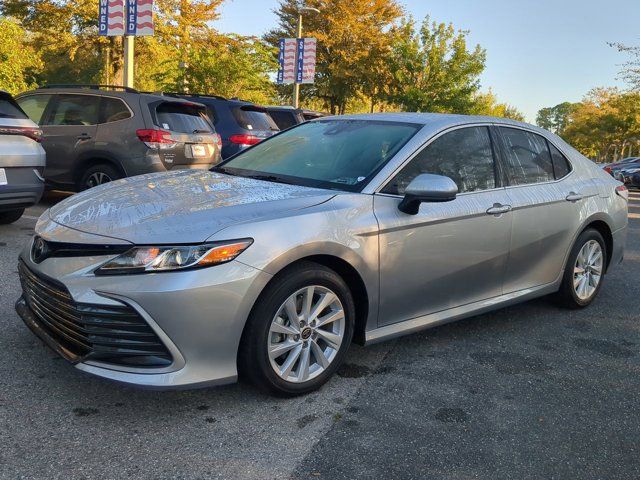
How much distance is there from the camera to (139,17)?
12.5 meters

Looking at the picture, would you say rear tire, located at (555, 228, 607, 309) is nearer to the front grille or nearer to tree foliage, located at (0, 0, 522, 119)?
the front grille

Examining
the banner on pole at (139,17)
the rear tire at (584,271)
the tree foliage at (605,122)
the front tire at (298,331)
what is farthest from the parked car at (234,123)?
the tree foliage at (605,122)

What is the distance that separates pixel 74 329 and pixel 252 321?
82cm

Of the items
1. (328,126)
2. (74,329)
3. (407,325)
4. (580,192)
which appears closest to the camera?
(74,329)

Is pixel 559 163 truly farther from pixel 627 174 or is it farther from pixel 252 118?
pixel 627 174

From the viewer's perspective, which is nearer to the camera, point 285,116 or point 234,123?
point 234,123

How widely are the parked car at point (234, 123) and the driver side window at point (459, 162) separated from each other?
609 cm

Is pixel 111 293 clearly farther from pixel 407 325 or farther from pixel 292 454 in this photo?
pixel 407 325

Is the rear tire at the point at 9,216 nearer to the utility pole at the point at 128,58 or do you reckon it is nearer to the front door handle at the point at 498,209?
the front door handle at the point at 498,209

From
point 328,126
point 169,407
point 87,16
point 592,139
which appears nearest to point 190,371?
point 169,407

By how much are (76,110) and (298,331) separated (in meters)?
6.44

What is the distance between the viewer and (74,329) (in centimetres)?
276

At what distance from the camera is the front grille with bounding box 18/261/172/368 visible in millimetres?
2637

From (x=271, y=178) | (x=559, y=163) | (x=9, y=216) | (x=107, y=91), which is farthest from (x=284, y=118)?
(x=271, y=178)
